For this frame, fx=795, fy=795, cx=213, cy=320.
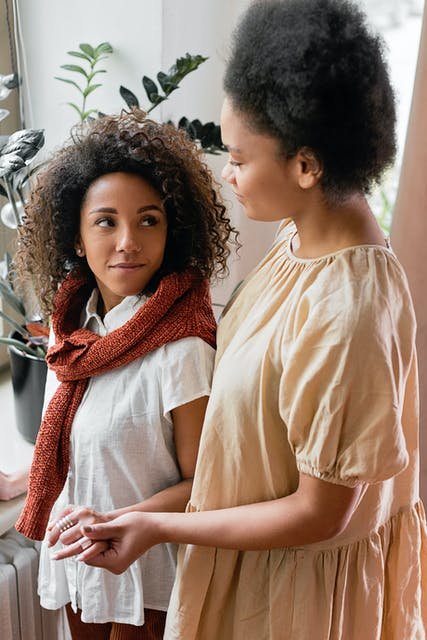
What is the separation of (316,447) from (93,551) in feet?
1.05

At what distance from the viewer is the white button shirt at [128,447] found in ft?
3.42

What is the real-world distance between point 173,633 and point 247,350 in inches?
16.1

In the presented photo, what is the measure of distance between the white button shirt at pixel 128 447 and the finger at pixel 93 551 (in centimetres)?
14

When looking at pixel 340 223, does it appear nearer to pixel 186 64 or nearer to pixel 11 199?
pixel 186 64

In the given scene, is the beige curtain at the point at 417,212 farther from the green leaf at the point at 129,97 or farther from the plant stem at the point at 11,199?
the plant stem at the point at 11,199

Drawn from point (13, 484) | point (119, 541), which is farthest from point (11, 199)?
point (119, 541)

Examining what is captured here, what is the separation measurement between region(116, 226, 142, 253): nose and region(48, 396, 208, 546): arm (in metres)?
0.21

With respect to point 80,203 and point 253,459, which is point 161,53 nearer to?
point 80,203

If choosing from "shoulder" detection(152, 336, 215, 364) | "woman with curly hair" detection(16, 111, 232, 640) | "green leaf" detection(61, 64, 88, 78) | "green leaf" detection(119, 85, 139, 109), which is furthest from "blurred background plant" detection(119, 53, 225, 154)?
"shoulder" detection(152, 336, 215, 364)

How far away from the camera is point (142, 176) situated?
1.04 m

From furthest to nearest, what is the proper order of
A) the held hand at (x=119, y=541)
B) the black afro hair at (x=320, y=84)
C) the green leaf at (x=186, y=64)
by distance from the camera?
the green leaf at (x=186, y=64)
the held hand at (x=119, y=541)
the black afro hair at (x=320, y=84)

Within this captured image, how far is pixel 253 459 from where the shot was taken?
938 millimetres

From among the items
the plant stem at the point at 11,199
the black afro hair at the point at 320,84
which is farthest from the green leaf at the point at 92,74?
the black afro hair at the point at 320,84

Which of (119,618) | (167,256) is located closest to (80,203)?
(167,256)
